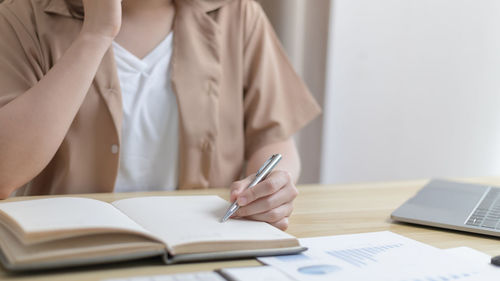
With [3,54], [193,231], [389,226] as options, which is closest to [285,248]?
[193,231]

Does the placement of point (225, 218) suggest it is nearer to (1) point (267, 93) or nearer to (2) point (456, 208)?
(2) point (456, 208)

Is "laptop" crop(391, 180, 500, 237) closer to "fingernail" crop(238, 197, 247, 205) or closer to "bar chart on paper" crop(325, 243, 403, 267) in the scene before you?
"bar chart on paper" crop(325, 243, 403, 267)

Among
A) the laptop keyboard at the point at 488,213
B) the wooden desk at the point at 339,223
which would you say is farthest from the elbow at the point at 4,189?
the laptop keyboard at the point at 488,213

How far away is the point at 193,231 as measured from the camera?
0.63 metres

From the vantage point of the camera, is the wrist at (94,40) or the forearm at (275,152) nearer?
the wrist at (94,40)

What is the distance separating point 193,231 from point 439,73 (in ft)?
4.96

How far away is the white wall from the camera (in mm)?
1842

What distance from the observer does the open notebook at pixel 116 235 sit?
55 centimetres

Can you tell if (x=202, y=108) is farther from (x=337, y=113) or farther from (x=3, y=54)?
(x=337, y=113)

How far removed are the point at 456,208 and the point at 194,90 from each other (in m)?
0.59

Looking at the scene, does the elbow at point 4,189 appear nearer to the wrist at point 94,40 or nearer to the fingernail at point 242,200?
the wrist at point 94,40

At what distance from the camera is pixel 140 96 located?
116cm

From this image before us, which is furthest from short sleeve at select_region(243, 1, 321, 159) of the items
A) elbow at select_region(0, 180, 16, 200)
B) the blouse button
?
elbow at select_region(0, 180, 16, 200)

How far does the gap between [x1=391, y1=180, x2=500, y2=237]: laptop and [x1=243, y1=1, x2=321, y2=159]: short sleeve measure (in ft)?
1.18
